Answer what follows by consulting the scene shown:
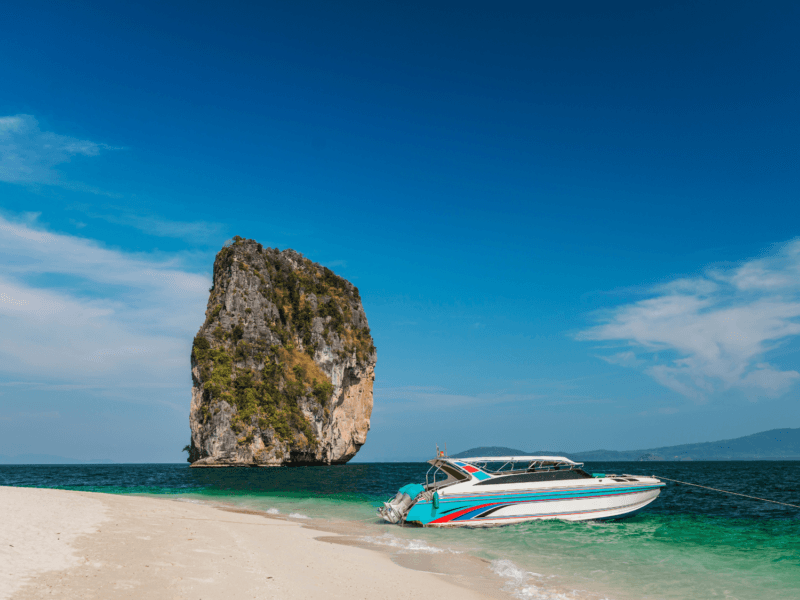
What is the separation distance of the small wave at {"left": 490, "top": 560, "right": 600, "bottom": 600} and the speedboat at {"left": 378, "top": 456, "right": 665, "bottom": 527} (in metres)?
6.60

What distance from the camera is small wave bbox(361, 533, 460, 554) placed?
15680 millimetres

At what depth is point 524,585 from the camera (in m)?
11.4

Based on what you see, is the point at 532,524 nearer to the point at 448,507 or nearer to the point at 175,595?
the point at 448,507

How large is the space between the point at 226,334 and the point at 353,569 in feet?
260

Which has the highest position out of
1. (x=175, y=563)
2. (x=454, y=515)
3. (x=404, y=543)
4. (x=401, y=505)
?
(x=175, y=563)

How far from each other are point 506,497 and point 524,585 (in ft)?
31.8

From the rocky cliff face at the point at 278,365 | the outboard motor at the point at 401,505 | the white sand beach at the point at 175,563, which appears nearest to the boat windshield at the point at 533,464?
the outboard motor at the point at 401,505

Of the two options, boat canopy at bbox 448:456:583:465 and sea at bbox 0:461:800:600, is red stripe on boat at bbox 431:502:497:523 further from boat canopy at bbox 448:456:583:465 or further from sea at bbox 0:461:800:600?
boat canopy at bbox 448:456:583:465

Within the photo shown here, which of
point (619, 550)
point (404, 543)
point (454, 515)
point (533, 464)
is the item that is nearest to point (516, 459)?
point (533, 464)

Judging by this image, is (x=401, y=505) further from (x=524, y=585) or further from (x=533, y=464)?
(x=524, y=585)

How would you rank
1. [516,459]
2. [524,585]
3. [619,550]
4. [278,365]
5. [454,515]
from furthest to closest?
1. [278,365]
2. [516,459]
3. [454,515]
4. [619,550]
5. [524,585]

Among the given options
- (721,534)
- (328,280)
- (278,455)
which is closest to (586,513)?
(721,534)

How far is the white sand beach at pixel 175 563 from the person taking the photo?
27.2 feet

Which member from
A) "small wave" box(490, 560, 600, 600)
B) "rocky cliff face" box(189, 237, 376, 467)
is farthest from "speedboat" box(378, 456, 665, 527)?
"rocky cliff face" box(189, 237, 376, 467)
